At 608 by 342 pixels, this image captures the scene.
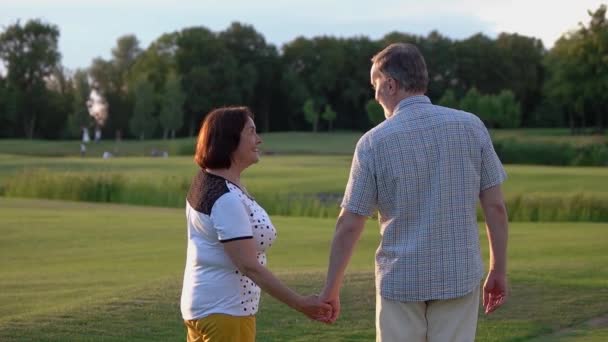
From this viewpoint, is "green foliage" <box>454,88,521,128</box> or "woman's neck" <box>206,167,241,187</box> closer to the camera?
"woman's neck" <box>206,167,241,187</box>

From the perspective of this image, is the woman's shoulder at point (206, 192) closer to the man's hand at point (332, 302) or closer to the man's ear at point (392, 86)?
the man's hand at point (332, 302)

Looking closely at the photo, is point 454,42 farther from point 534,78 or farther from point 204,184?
point 204,184

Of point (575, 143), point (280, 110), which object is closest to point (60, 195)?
point (575, 143)

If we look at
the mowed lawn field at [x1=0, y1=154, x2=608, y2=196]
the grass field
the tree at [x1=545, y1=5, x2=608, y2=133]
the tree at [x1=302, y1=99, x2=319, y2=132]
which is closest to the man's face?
the mowed lawn field at [x1=0, y1=154, x2=608, y2=196]

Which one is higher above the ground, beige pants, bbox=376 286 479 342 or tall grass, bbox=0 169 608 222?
beige pants, bbox=376 286 479 342

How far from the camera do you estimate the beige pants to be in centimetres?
441

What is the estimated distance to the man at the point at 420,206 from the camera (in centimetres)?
435

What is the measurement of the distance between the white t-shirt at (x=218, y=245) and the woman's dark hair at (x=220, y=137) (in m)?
0.08

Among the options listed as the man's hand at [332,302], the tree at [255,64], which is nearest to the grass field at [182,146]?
the tree at [255,64]

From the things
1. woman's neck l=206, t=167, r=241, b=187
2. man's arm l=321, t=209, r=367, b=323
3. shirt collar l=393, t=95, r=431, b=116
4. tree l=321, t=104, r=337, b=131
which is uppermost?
tree l=321, t=104, r=337, b=131

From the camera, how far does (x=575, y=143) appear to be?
57.6 m

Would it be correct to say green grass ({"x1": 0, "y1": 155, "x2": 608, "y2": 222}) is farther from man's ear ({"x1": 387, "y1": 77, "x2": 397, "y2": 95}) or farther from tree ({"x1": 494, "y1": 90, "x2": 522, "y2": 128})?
tree ({"x1": 494, "y1": 90, "x2": 522, "y2": 128})

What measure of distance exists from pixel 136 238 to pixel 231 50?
281 ft

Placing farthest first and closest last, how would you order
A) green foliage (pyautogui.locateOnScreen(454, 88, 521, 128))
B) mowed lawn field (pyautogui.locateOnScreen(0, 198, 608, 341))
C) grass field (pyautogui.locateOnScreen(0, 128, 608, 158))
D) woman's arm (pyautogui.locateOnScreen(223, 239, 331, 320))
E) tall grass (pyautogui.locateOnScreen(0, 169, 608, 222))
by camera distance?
green foliage (pyautogui.locateOnScreen(454, 88, 521, 128)) < grass field (pyautogui.locateOnScreen(0, 128, 608, 158)) < tall grass (pyautogui.locateOnScreen(0, 169, 608, 222)) < mowed lawn field (pyautogui.locateOnScreen(0, 198, 608, 341)) < woman's arm (pyautogui.locateOnScreen(223, 239, 331, 320))
